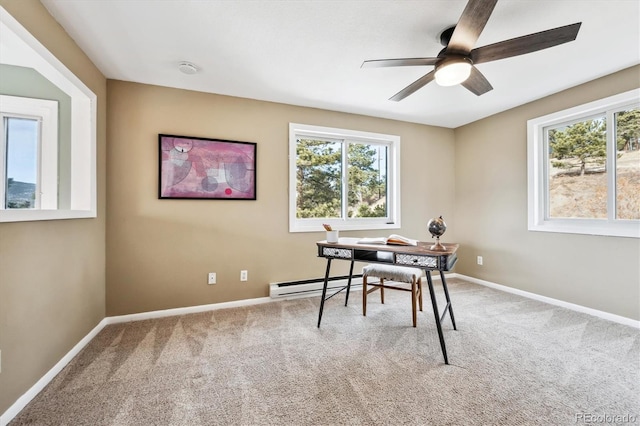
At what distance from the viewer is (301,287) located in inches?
125

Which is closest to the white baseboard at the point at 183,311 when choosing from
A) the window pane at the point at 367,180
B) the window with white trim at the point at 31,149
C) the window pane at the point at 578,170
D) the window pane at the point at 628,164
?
the window with white trim at the point at 31,149

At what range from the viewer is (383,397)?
1523 millimetres

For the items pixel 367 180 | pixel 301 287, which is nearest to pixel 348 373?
pixel 301 287

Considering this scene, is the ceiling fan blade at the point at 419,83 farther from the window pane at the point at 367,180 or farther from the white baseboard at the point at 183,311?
the white baseboard at the point at 183,311

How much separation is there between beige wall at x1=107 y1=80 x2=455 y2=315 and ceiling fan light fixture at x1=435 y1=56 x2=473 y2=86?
1785 mm

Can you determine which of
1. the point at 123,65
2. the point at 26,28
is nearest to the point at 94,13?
the point at 26,28

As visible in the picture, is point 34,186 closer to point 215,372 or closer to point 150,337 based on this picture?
point 150,337

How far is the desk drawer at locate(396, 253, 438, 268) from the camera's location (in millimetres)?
1857

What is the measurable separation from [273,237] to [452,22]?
2562 millimetres

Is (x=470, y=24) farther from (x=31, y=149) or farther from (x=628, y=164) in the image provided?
(x=31, y=149)

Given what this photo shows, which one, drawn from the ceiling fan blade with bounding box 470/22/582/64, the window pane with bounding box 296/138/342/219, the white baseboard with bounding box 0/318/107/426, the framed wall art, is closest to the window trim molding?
the framed wall art

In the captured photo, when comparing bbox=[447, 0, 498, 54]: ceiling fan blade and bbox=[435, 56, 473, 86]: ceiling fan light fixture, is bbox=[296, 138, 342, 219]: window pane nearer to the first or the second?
bbox=[435, 56, 473, 86]: ceiling fan light fixture

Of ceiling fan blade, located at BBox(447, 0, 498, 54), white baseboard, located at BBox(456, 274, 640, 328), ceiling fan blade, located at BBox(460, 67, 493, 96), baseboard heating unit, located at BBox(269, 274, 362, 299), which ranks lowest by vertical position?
white baseboard, located at BBox(456, 274, 640, 328)

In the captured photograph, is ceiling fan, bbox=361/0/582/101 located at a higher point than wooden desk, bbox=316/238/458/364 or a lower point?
higher
